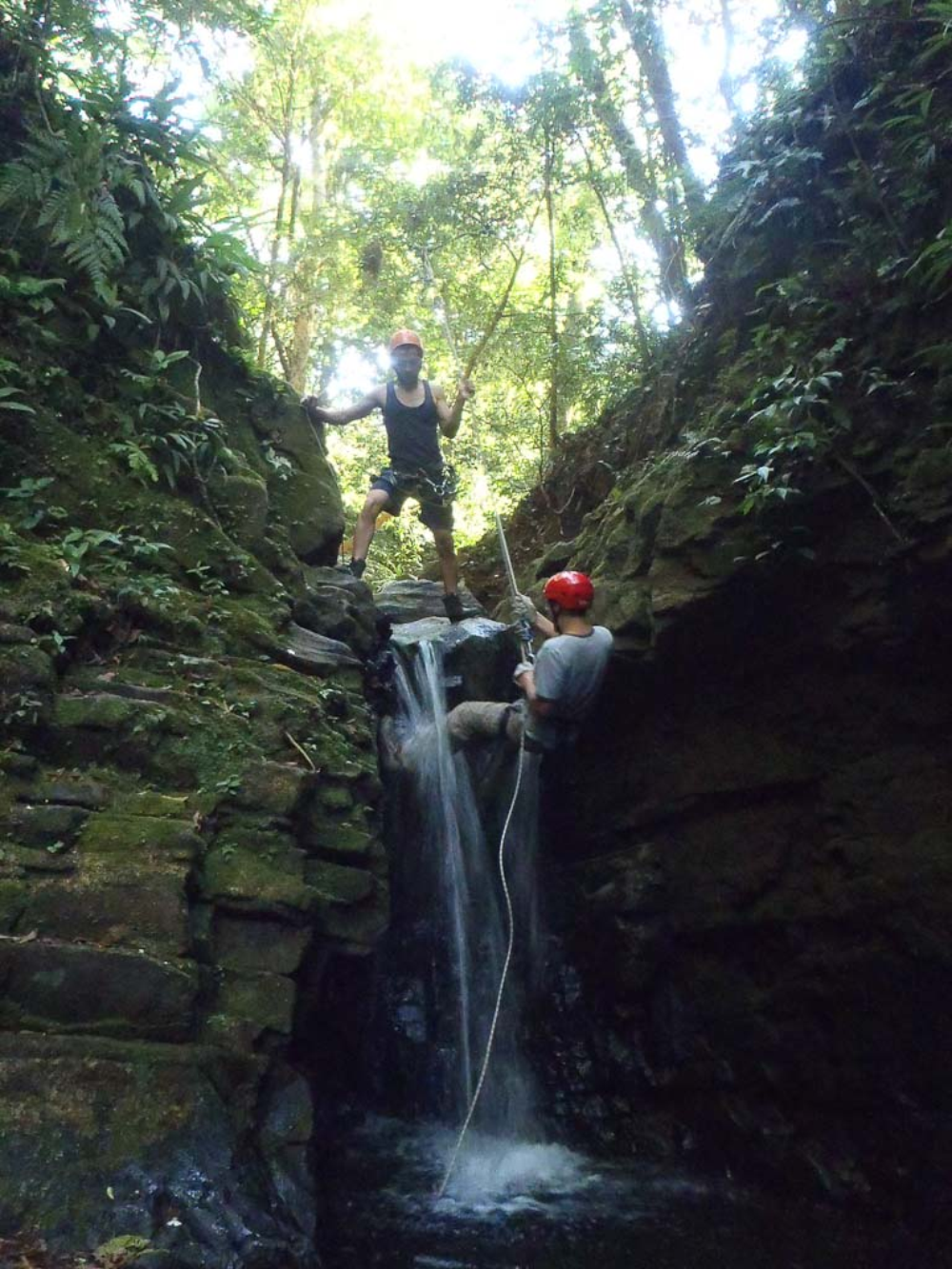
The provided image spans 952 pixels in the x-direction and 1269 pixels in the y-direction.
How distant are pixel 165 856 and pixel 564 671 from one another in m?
3.11

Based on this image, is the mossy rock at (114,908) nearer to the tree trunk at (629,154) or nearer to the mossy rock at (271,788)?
the mossy rock at (271,788)

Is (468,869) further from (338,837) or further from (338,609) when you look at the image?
(338,837)

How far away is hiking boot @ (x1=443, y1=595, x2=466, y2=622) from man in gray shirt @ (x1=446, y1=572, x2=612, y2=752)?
3.20 m

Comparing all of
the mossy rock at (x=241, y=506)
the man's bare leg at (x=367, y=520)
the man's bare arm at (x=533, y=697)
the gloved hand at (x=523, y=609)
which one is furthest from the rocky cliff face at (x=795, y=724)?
the mossy rock at (x=241, y=506)

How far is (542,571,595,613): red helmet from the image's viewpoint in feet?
21.9

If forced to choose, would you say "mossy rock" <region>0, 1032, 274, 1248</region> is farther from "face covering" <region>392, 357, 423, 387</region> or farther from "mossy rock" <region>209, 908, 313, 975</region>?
"face covering" <region>392, 357, 423, 387</region>

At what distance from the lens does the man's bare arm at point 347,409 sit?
357 inches

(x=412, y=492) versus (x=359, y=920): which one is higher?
(x=412, y=492)

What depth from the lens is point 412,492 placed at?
919 centimetres

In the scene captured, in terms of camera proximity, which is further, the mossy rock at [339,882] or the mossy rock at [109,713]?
the mossy rock at [339,882]

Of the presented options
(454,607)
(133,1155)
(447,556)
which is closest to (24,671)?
(133,1155)

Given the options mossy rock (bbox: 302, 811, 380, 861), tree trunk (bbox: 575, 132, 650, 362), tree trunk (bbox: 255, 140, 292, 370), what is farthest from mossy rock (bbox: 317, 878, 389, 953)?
tree trunk (bbox: 255, 140, 292, 370)

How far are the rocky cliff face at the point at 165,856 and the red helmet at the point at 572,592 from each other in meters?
1.73

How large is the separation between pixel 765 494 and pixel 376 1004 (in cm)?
545
